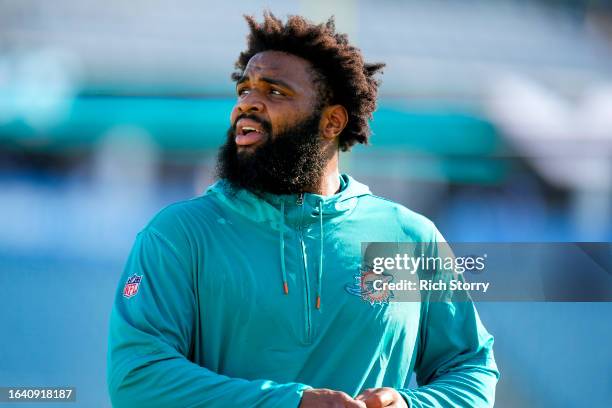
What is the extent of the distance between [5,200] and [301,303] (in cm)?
111

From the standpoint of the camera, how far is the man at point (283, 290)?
6.13 ft

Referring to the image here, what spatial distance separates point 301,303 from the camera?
201 centimetres

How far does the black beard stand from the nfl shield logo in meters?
0.34

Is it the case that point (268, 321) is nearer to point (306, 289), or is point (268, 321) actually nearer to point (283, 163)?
point (306, 289)

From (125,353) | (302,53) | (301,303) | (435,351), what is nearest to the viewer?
(125,353)

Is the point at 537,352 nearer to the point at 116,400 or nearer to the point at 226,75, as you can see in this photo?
the point at 226,75

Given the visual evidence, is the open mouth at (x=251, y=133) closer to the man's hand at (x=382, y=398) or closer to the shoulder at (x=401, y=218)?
the shoulder at (x=401, y=218)

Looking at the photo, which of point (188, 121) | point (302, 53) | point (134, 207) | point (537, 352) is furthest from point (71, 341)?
point (537, 352)

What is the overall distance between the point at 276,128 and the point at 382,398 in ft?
2.24

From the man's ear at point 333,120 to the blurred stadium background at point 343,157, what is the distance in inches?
18.8

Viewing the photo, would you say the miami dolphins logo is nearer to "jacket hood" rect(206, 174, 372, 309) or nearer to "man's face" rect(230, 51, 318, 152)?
"jacket hood" rect(206, 174, 372, 309)

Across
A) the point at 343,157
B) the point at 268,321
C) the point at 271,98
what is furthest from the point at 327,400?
the point at 343,157

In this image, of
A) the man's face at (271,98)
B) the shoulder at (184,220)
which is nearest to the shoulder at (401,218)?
the man's face at (271,98)

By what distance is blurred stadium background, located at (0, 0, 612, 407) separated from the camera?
272 centimetres
